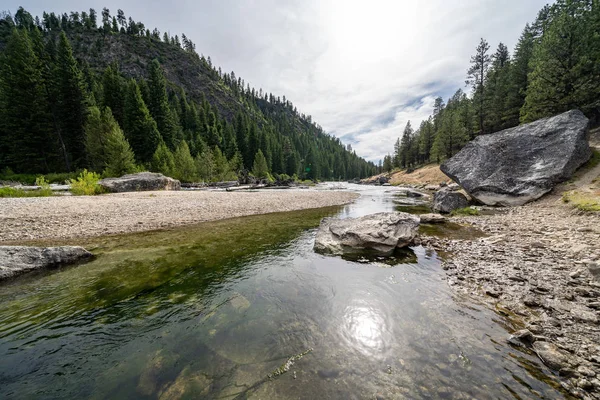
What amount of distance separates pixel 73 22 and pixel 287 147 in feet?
606

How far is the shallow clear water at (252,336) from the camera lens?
3.24 meters

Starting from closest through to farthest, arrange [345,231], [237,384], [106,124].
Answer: [237,384] < [345,231] < [106,124]

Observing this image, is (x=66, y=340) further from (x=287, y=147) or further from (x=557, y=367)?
(x=287, y=147)

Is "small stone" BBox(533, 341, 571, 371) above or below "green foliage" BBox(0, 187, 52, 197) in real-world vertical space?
below

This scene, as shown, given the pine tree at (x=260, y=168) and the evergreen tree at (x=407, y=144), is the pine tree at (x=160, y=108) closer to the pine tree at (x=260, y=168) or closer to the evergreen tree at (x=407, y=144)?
the pine tree at (x=260, y=168)

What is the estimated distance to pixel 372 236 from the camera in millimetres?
9047

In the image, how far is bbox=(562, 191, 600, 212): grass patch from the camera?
10672 millimetres

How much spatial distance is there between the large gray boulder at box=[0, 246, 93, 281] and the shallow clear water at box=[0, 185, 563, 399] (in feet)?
1.57

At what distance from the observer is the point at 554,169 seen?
15.9 meters

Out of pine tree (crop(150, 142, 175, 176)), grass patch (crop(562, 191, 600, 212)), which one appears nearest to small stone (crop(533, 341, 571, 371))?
grass patch (crop(562, 191, 600, 212))

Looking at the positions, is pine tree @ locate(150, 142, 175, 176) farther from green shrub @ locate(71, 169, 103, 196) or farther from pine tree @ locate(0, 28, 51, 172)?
green shrub @ locate(71, 169, 103, 196)

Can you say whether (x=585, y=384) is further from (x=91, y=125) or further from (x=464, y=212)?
(x=91, y=125)

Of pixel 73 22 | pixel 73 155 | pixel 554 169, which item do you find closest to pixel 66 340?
pixel 554 169

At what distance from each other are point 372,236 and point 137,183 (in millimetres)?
28587
